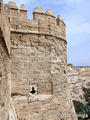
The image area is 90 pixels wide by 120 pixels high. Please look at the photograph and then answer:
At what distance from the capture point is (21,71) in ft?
16.1

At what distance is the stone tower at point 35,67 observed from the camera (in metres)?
4.82

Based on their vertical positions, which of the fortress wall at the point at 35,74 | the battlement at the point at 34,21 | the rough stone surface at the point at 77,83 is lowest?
the rough stone surface at the point at 77,83

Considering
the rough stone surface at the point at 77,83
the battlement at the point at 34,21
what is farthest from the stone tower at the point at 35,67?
the rough stone surface at the point at 77,83

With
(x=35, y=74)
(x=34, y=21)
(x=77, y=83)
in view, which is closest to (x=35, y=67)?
(x=35, y=74)

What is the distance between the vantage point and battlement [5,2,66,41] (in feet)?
16.5

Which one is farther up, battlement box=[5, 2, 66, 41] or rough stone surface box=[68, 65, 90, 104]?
battlement box=[5, 2, 66, 41]

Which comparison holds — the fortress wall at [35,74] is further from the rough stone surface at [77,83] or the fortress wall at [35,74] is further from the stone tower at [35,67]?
the rough stone surface at [77,83]

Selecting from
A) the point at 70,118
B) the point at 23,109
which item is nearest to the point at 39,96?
the point at 23,109

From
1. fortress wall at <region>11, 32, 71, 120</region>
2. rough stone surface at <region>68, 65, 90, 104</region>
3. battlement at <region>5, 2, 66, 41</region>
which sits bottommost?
rough stone surface at <region>68, 65, 90, 104</region>

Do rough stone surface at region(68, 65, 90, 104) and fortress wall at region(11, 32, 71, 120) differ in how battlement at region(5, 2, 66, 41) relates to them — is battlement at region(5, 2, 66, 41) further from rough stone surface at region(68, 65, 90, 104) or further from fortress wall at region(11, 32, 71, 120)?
rough stone surface at region(68, 65, 90, 104)

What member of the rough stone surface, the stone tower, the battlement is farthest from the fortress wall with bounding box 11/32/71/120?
the rough stone surface

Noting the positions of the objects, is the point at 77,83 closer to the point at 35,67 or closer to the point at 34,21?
the point at 35,67

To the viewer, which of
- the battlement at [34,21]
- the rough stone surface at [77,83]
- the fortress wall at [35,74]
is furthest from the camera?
the rough stone surface at [77,83]

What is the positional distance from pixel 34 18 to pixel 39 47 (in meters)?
1.00
